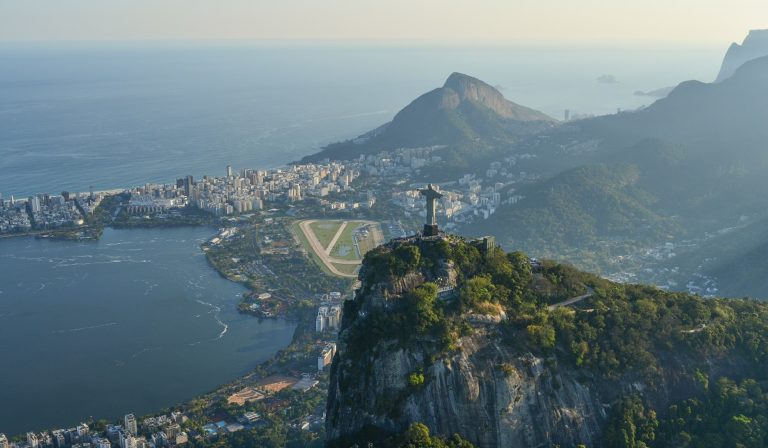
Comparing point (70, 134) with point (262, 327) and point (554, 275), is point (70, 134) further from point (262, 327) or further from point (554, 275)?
point (554, 275)

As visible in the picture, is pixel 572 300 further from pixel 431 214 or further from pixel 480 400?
pixel 480 400

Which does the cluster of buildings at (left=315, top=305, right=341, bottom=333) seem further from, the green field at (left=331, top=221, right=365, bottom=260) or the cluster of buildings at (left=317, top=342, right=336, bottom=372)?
the green field at (left=331, top=221, right=365, bottom=260)

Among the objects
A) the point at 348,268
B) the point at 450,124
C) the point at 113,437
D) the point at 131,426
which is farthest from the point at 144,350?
the point at 450,124

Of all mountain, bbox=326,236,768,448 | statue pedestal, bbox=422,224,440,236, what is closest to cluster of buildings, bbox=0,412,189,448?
mountain, bbox=326,236,768,448

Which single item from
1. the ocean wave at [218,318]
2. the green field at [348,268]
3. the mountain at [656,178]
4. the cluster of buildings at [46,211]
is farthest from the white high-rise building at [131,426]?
the cluster of buildings at [46,211]

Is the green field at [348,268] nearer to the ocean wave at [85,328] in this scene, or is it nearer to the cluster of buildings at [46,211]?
the ocean wave at [85,328]
